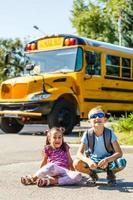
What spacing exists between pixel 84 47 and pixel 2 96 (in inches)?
105

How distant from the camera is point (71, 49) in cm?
1593

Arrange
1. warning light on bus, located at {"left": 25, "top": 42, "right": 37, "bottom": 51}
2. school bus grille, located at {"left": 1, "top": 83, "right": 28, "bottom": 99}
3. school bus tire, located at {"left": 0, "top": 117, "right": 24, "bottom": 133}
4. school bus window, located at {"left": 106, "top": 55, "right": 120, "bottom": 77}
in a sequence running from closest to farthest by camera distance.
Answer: school bus grille, located at {"left": 1, "top": 83, "right": 28, "bottom": 99}
school bus tire, located at {"left": 0, "top": 117, "right": 24, "bottom": 133}
school bus window, located at {"left": 106, "top": 55, "right": 120, "bottom": 77}
warning light on bus, located at {"left": 25, "top": 42, "right": 37, "bottom": 51}

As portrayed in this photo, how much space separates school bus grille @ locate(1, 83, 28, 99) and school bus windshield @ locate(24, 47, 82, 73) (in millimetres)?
1123

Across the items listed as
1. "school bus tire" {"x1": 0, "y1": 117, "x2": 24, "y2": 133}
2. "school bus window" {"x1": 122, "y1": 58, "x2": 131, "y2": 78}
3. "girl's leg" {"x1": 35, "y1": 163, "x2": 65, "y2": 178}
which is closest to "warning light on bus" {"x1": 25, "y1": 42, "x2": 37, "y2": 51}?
"school bus tire" {"x1": 0, "y1": 117, "x2": 24, "y2": 133}

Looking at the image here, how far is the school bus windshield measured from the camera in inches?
620

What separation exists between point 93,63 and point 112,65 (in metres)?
1.33

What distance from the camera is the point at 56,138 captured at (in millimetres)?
7160

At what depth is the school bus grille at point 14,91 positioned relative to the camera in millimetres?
15273

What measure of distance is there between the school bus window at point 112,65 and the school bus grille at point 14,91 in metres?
2.96

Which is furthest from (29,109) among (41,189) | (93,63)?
(41,189)

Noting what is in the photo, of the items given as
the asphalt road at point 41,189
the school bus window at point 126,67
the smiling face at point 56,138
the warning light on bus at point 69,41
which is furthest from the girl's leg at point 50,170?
the school bus window at point 126,67

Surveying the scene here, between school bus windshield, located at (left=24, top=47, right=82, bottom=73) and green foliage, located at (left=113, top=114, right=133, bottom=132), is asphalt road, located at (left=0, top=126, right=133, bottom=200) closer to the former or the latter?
green foliage, located at (left=113, top=114, right=133, bottom=132)

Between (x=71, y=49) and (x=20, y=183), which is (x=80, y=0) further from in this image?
(x=20, y=183)

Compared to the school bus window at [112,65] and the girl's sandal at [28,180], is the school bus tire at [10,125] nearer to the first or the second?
the school bus window at [112,65]
